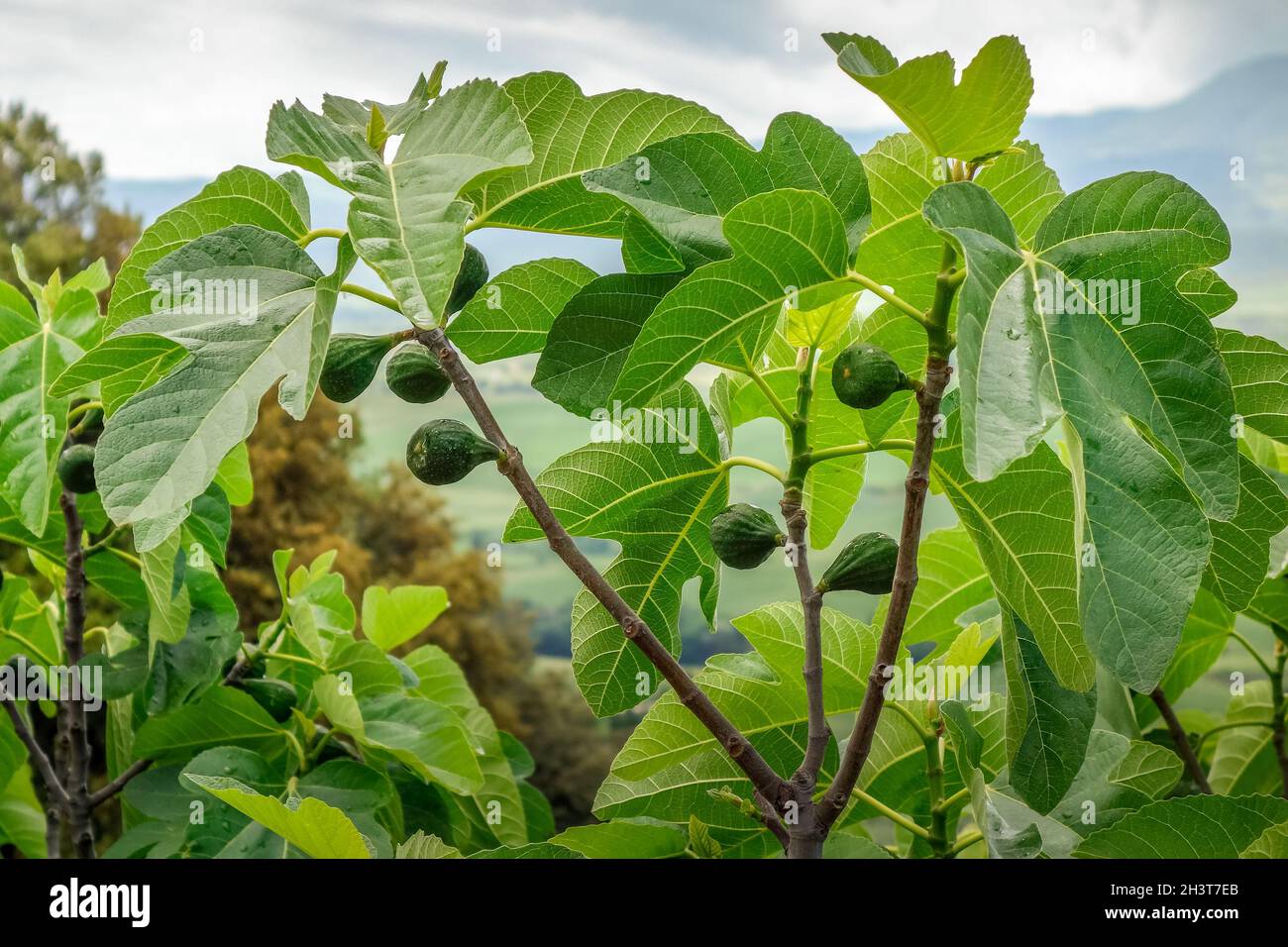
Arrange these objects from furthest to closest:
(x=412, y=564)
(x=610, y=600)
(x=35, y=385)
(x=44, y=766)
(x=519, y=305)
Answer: (x=412, y=564) < (x=44, y=766) < (x=35, y=385) < (x=519, y=305) < (x=610, y=600)

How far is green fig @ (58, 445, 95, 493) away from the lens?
1.10 meters

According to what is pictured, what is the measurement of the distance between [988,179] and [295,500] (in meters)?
7.88

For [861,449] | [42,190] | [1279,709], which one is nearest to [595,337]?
[861,449]

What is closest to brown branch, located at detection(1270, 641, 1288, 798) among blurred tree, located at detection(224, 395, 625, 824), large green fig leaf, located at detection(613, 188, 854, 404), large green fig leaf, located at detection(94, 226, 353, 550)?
large green fig leaf, located at detection(613, 188, 854, 404)

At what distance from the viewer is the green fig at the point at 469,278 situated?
0.80 m

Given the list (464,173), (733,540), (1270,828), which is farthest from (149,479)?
(1270,828)

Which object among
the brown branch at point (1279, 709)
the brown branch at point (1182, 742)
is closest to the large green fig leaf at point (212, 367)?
the brown branch at point (1182, 742)

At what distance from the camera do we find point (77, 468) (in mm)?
1106

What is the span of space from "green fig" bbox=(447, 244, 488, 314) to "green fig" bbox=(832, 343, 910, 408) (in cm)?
30

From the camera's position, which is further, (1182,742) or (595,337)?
(1182,742)

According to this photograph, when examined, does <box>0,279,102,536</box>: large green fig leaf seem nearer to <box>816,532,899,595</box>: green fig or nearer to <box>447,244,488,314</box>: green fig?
<box>447,244,488,314</box>: green fig

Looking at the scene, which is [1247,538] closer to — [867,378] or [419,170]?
[867,378]

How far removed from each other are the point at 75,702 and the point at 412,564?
7.51 m
